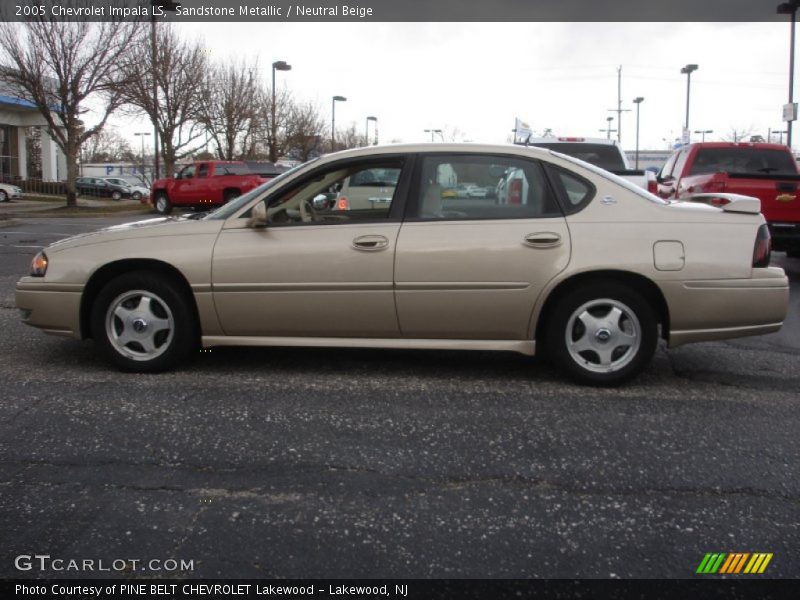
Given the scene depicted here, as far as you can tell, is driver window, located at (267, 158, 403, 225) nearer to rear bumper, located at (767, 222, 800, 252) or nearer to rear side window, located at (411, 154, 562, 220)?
rear side window, located at (411, 154, 562, 220)

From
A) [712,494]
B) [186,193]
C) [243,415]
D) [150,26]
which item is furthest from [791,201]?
[150,26]

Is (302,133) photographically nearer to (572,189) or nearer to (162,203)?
(162,203)

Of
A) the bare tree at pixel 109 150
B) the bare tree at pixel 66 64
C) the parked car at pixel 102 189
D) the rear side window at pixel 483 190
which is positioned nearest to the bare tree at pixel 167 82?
the bare tree at pixel 66 64

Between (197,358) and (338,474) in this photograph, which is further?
(197,358)

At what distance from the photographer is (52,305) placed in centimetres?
476

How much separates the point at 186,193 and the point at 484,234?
2291 cm

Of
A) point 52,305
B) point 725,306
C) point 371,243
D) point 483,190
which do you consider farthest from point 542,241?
point 52,305

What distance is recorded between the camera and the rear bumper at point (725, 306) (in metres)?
4.35

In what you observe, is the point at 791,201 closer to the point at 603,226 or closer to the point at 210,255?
the point at 603,226

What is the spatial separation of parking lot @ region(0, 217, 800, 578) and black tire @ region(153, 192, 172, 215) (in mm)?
22421

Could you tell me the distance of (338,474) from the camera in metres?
3.20

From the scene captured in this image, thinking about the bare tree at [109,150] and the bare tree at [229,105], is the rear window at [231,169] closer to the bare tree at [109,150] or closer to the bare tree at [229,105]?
the bare tree at [229,105]

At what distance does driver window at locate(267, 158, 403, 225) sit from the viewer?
4.67 m

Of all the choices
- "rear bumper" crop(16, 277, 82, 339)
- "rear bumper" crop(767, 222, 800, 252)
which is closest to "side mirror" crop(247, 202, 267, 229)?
"rear bumper" crop(16, 277, 82, 339)
